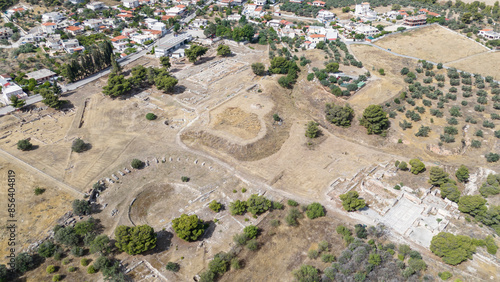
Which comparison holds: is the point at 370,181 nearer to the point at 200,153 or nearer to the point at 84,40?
the point at 200,153

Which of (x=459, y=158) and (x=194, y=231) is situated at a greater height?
(x=194, y=231)

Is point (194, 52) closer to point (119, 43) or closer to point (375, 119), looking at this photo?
point (119, 43)

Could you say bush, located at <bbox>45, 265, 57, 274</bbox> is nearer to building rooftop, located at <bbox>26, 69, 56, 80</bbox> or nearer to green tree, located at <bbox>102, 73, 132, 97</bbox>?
green tree, located at <bbox>102, 73, 132, 97</bbox>

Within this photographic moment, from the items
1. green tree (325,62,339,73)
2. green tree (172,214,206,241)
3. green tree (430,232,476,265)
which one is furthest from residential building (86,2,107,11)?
green tree (430,232,476,265)

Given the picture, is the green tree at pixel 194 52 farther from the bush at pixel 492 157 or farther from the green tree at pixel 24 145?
the bush at pixel 492 157

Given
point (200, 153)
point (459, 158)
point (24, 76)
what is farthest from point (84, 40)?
point (459, 158)

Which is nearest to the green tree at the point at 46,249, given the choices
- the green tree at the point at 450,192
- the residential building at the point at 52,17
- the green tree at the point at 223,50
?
the green tree at the point at 450,192
